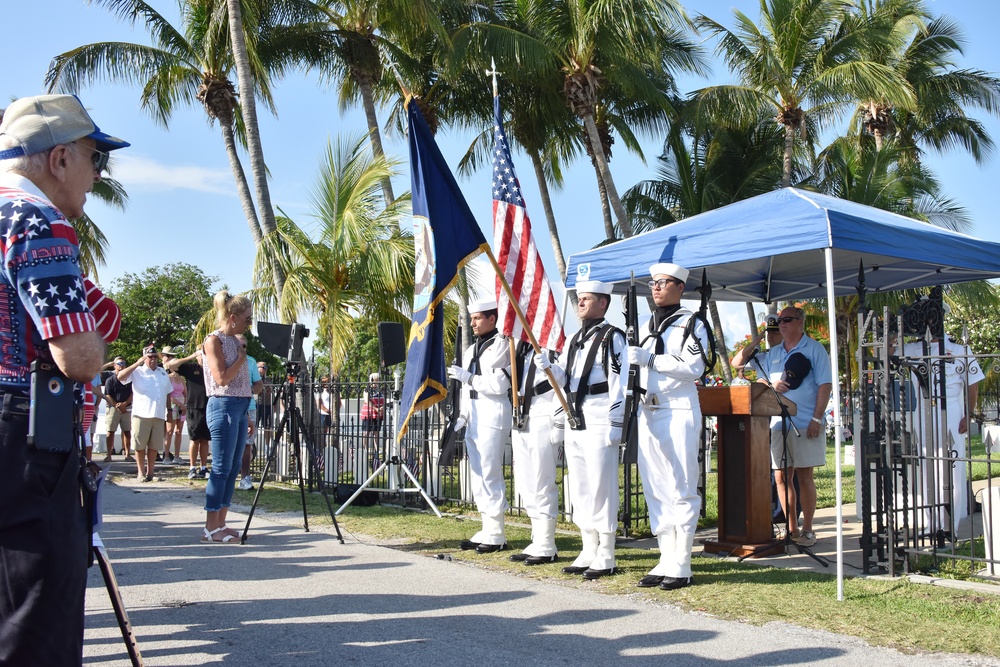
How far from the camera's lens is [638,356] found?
6.21 meters

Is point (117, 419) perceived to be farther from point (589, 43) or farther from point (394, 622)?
point (394, 622)

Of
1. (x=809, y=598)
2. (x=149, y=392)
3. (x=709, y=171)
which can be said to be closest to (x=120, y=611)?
(x=809, y=598)

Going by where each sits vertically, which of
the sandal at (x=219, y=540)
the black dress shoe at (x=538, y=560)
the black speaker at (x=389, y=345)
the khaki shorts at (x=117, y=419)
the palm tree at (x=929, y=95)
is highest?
the palm tree at (x=929, y=95)

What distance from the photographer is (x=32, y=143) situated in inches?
107

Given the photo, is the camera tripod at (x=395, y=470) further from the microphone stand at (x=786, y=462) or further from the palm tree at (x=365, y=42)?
the palm tree at (x=365, y=42)

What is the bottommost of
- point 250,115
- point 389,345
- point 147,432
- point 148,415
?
point 147,432

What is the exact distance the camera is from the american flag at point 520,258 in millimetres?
8070

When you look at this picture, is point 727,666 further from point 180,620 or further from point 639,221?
point 639,221

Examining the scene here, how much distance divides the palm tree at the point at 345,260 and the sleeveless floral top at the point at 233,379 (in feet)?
20.7

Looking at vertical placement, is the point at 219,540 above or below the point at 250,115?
below

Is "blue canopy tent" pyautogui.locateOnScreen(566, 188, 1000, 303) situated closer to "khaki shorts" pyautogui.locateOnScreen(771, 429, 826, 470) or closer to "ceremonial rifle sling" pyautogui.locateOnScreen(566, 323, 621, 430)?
"ceremonial rifle sling" pyautogui.locateOnScreen(566, 323, 621, 430)

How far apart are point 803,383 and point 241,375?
5.11 m

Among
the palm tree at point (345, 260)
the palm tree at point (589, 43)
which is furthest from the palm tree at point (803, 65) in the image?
the palm tree at point (345, 260)

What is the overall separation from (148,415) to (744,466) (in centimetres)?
1013
